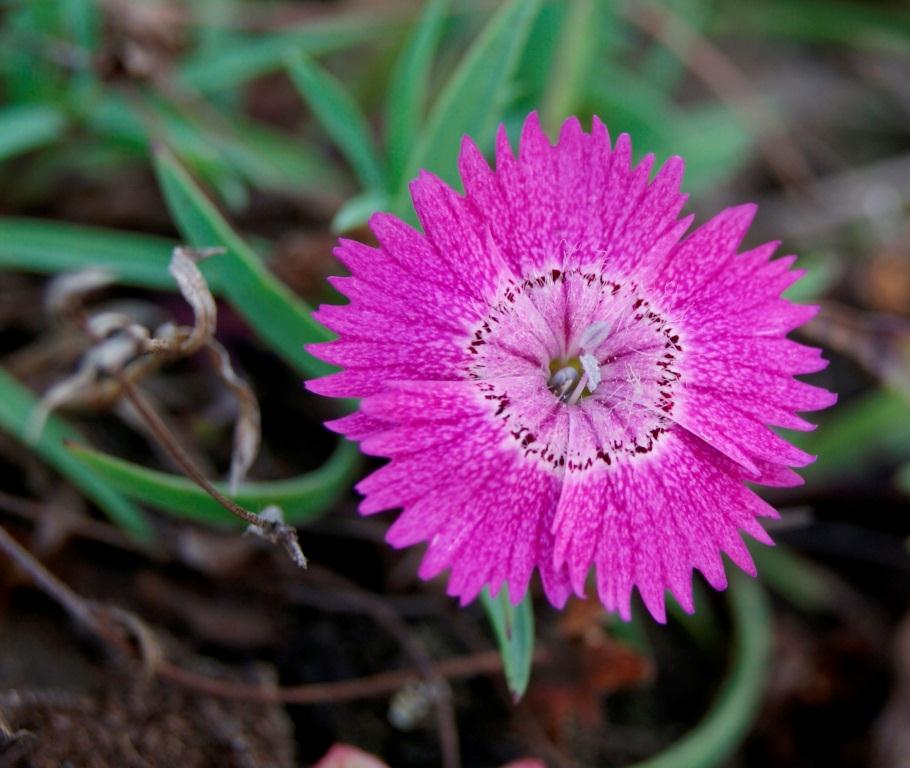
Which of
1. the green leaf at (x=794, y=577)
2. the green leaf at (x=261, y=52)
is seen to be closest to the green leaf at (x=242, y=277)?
the green leaf at (x=261, y=52)

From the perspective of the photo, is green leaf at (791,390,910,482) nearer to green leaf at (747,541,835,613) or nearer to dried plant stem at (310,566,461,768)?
green leaf at (747,541,835,613)

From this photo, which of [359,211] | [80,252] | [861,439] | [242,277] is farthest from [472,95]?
[861,439]

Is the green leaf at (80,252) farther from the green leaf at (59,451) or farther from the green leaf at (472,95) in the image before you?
the green leaf at (472,95)

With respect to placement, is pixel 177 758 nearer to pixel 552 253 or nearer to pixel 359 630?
pixel 359 630

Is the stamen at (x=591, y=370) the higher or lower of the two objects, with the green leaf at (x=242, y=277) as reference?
lower

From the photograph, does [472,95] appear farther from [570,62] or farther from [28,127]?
[28,127]

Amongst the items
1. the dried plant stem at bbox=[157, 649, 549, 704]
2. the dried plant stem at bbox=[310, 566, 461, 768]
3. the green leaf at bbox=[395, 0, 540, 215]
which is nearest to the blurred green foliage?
the green leaf at bbox=[395, 0, 540, 215]
